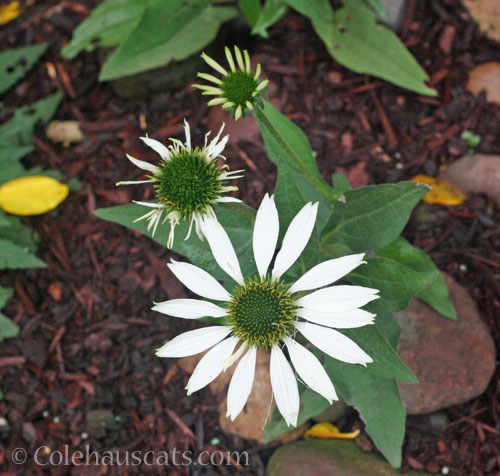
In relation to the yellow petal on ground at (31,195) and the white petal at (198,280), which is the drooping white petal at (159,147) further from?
the yellow petal on ground at (31,195)

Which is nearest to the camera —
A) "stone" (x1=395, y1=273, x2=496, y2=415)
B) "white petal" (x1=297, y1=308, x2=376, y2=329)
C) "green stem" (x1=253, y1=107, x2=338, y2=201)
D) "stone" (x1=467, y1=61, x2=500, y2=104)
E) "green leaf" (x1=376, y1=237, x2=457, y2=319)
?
"white petal" (x1=297, y1=308, x2=376, y2=329)

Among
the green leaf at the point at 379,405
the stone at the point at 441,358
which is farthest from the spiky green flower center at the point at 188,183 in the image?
the stone at the point at 441,358

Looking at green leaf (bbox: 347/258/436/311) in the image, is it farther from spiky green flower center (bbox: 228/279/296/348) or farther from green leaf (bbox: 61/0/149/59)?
green leaf (bbox: 61/0/149/59)

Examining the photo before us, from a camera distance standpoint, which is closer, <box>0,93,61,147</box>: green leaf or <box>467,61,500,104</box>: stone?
<box>467,61,500,104</box>: stone

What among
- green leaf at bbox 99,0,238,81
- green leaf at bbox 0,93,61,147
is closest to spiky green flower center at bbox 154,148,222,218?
green leaf at bbox 99,0,238,81

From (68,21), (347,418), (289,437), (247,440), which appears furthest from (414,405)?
(68,21)

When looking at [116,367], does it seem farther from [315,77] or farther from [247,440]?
[315,77]
